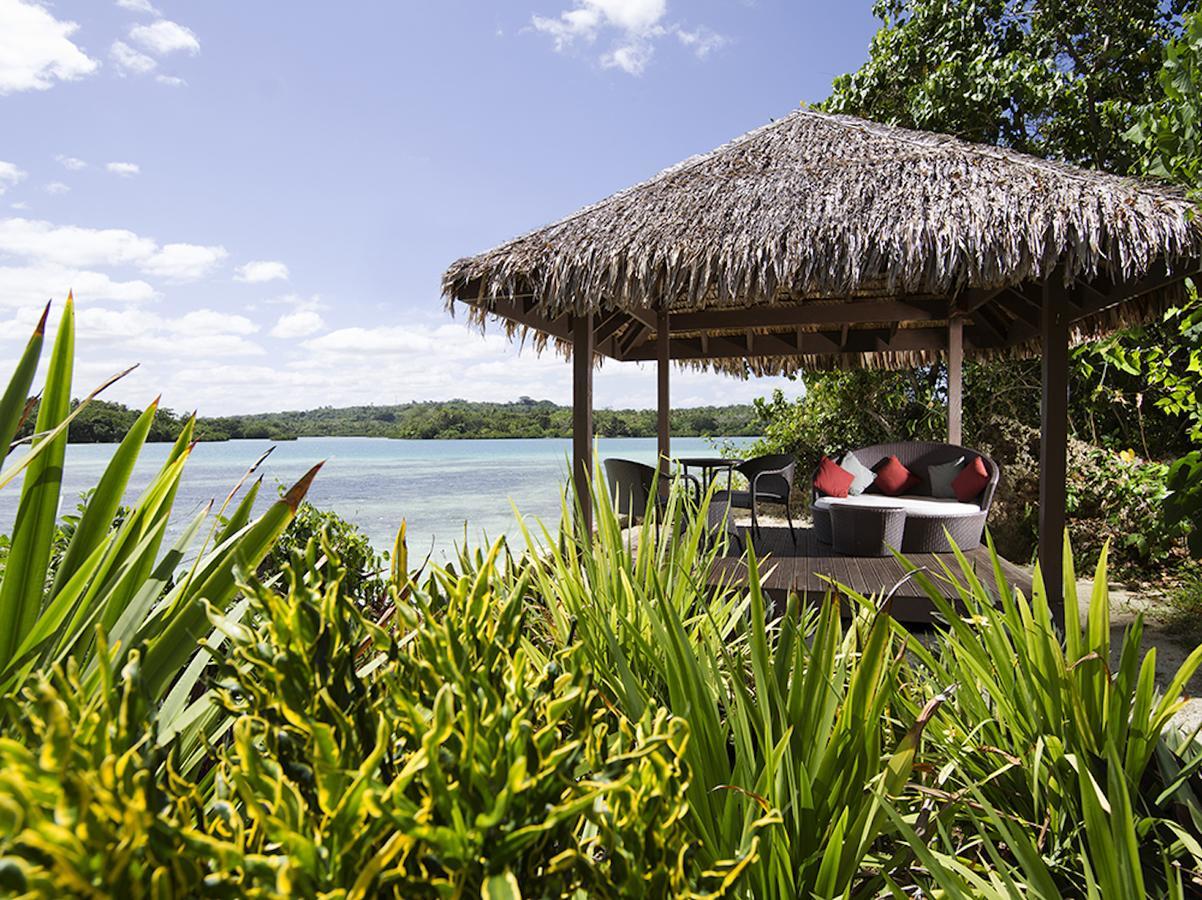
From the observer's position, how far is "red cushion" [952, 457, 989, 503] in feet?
20.0

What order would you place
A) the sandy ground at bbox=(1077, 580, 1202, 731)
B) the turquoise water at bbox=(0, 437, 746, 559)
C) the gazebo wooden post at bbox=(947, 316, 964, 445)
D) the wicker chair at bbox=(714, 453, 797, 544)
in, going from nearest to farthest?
1. the sandy ground at bbox=(1077, 580, 1202, 731)
2. the wicker chair at bbox=(714, 453, 797, 544)
3. the gazebo wooden post at bbox=(947, 316, 964, 445)
4. the turquoise water at bbox=(0, 437, 746, 559)

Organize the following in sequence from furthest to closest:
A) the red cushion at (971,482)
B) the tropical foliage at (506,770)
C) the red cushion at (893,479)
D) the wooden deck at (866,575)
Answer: the red cushion at (893,479), the red cushion at (971,482), the wooden deck at (866,575), the tropical foliage at (506,770)

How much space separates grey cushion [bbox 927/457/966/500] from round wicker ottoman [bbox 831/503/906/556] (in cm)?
178

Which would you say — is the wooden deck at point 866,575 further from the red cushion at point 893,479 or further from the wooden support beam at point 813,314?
the wooden support beam at point 813,314

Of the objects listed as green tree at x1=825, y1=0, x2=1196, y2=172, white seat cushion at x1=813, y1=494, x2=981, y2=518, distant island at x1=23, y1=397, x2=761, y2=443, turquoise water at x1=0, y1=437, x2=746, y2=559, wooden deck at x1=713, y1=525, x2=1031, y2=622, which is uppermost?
green tree at x1=825, y1=0, x2=1196, y2=172

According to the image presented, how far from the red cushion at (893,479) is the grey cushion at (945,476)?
Result: 0.74 ft

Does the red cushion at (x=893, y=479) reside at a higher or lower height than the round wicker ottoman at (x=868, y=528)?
higher

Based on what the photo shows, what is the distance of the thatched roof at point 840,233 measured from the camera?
161 inches

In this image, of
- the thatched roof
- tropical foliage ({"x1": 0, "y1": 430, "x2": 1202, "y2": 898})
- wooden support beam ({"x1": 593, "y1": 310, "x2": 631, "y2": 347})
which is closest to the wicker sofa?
the thatched roof

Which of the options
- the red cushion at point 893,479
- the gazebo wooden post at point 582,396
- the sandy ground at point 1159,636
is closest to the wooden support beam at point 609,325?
the gazebo wooden post at point 582,396

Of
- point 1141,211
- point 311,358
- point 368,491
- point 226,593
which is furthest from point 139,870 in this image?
point 311,358

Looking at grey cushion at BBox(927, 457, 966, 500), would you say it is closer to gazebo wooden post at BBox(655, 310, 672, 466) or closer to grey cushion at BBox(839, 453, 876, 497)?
grey cushion at BBox(839, 453, 876, 497)

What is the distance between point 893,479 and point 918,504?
903mm

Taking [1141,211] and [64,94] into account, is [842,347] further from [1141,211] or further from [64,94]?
[64,94]
